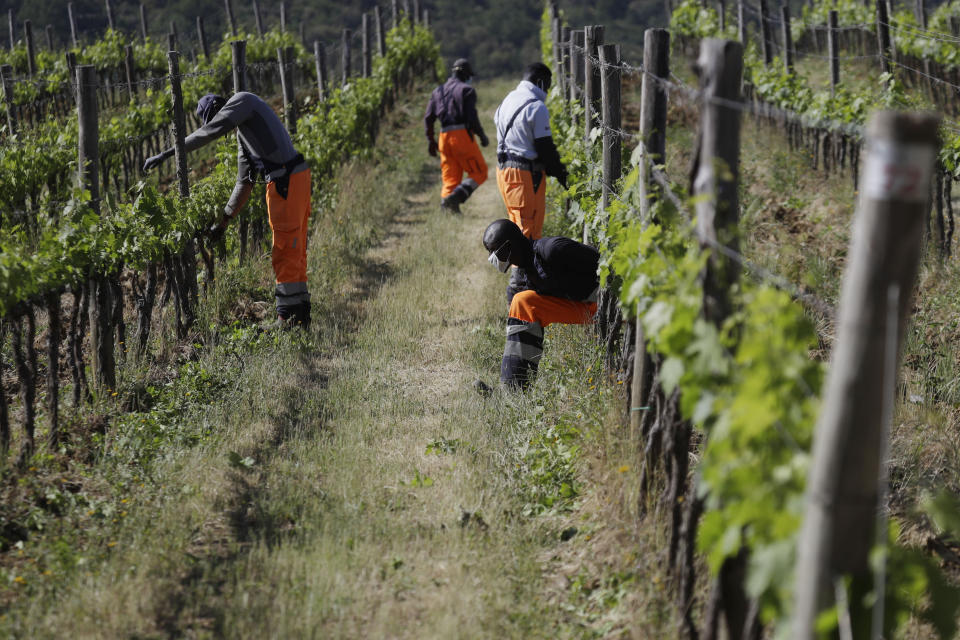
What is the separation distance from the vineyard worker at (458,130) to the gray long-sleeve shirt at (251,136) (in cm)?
345

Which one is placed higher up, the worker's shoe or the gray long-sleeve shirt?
the gray long-sleeve shirt

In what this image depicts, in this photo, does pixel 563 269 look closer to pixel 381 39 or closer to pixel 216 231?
pixel 216 231

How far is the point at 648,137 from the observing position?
4.03 m

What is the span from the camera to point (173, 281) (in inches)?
239

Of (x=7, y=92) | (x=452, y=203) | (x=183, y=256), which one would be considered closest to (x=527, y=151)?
(x=183, y=256)

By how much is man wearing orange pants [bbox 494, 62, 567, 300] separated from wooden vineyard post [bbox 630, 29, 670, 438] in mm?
2764

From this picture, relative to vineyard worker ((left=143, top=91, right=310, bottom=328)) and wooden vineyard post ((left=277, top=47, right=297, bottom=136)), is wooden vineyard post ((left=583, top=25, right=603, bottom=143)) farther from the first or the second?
wooden vineyard post ((left=277, top=47, right=297, bottom=136))

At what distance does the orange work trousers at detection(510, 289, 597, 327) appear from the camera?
5.32 metres

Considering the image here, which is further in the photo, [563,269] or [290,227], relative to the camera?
[290,227]

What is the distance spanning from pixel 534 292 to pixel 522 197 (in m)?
1.86

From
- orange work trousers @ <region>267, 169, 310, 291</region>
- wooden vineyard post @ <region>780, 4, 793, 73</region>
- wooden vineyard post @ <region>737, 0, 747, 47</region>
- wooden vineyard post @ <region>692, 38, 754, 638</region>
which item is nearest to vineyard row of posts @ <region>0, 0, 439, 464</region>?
orange work trousers @ <region>267, 169, 310, 291</region>

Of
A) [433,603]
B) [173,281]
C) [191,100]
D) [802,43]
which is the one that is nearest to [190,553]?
[433,603]

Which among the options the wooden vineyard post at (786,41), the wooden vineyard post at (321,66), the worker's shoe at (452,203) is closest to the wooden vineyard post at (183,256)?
the worker's shoe at (452,203)

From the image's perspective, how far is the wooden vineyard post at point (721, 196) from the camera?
2.59 metres
